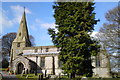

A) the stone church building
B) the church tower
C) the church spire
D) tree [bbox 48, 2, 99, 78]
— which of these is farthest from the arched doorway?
tree [bbox 48, 2, 99, 78]

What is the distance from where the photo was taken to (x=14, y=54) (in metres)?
43.2

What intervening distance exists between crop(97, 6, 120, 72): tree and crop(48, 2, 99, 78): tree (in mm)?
3546

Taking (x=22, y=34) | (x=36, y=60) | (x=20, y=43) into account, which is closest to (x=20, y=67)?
(x=36, y=60)

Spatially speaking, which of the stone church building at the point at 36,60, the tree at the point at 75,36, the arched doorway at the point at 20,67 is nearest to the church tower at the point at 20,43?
the stone church building at the point at 36,60

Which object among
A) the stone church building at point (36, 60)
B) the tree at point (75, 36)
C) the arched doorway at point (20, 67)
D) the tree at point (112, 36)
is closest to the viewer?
the tree at point (75, 36)

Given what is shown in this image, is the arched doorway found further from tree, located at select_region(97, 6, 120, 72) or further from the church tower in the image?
tree, located at select_region(97, 6, 120, 72)

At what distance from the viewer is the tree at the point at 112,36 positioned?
1728cm

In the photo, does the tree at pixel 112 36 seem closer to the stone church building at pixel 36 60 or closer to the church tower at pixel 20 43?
the stone church building at pixel 36 60

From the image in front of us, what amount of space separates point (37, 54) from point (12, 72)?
27.8 feet

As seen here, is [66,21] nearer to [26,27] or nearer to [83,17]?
[83,17]

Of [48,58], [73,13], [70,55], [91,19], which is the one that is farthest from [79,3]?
[48,58]

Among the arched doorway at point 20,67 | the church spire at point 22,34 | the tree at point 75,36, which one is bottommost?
the arched doorway at point 20,67

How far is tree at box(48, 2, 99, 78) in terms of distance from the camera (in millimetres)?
14305

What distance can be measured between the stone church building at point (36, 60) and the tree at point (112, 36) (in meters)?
12.9
